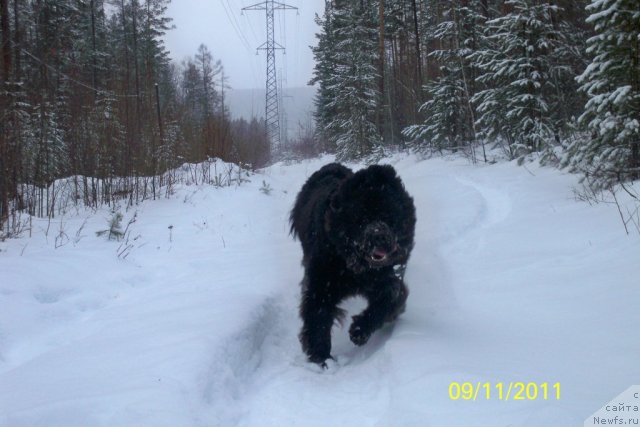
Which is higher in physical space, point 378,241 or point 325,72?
point 325,72

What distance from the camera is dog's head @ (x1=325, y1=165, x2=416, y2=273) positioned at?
3.18 metres

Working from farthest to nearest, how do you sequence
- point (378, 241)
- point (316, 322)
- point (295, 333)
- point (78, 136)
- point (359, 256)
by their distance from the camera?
point (78, 136)
point (295, 333)
point (316, 322)
point (359, 256)
point (378, 241)

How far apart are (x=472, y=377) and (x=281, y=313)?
2166mm

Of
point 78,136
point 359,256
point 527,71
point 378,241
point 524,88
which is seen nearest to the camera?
point 378,241

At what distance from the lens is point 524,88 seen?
10812 millimetres

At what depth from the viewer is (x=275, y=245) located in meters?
6.63

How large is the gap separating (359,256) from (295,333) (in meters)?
1.06

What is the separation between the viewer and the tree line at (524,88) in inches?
Result: 234

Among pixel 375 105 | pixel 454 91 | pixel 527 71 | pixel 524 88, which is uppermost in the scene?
pixel 375 105

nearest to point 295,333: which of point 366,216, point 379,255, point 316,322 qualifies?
point 316,322

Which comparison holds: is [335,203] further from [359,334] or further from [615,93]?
[615,93]

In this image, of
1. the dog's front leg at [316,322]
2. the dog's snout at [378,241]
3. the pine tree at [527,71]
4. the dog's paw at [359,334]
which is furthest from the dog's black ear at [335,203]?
the pine tree at [527,71]
